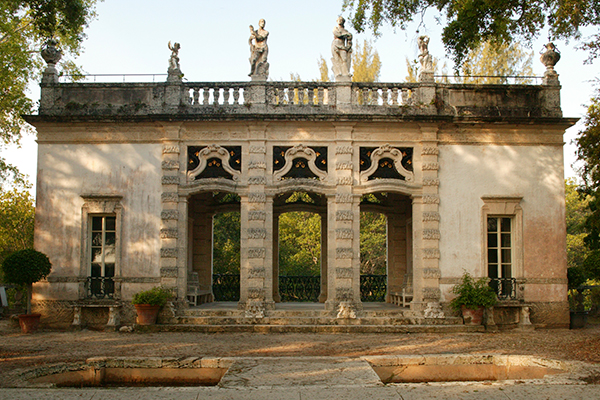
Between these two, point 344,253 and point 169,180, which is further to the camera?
point 169,180

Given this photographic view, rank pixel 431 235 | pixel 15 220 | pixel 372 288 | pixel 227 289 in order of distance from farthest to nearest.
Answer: pixel 15 220, pixel 372 288, pixel 227 289, pixel 431 235

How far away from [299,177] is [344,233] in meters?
1.70

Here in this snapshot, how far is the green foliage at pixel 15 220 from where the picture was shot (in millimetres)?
23453

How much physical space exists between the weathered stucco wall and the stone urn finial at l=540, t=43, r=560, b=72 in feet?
31.2

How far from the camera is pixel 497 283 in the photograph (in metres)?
13.2

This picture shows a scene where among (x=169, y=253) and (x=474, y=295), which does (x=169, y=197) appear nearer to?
(x=169, y=253)

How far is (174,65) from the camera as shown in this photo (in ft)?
44.5

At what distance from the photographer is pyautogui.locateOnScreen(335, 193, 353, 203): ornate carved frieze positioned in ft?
43.3

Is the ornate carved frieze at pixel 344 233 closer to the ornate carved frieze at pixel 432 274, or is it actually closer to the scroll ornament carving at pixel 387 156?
the scroll ornament carving at pixel 387 156

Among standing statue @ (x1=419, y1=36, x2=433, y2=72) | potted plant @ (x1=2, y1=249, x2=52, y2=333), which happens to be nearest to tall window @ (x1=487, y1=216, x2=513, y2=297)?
standing statue @ (x1=419, y1=36, x2=433, y2=72)

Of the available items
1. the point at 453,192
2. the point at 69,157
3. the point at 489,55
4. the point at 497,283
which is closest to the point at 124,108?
the point at 69,157

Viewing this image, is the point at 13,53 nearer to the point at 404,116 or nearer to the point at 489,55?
the point at 404,116

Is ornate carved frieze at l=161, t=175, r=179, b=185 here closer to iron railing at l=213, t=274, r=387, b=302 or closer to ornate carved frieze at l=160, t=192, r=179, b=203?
ornate carved frieze at l=160, t=192, r=179, b=203

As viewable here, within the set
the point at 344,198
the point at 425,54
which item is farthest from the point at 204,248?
the point at 425,54
